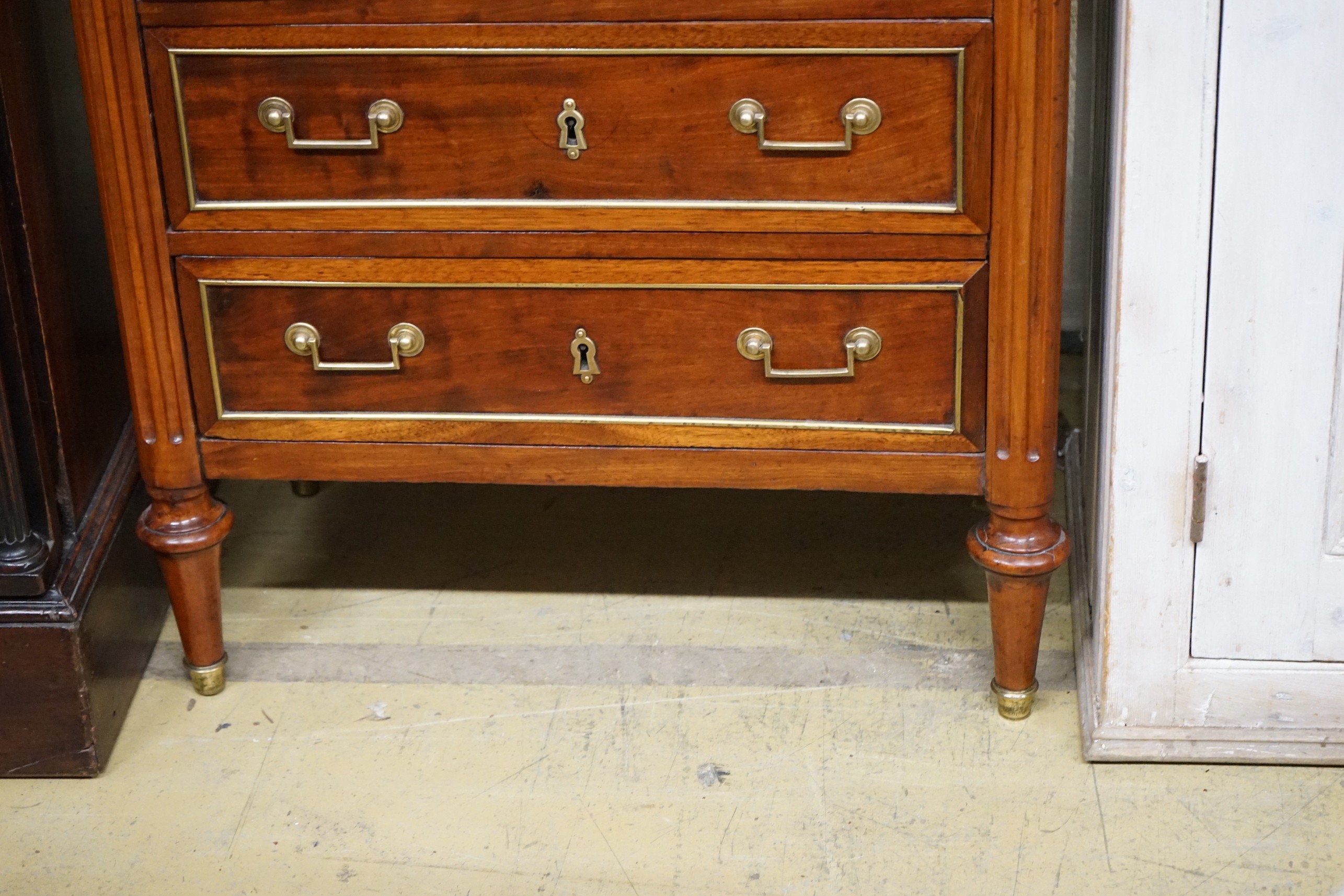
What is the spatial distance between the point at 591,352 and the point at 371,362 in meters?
0.21

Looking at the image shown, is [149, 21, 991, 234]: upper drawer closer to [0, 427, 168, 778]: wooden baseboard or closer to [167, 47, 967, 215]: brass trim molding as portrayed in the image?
[167, 47, 967, 215]: brass trim molding

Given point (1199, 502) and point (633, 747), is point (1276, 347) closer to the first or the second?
point (1199, 502)

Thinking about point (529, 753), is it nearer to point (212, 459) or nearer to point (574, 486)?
point (212, 459)

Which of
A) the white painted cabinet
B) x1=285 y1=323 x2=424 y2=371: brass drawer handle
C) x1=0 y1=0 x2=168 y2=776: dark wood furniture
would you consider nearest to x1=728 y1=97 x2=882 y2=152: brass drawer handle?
the white painted cabinet

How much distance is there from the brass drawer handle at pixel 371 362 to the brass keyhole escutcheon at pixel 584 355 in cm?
14

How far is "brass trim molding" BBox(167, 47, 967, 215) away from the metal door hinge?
314 mm

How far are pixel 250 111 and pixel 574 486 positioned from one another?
81cm

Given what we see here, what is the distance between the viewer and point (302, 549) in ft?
6.43

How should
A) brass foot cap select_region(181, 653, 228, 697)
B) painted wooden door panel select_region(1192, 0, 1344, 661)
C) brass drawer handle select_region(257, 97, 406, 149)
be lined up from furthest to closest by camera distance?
brass foot cap select_region(181, 653, 228, 697) < brass drawer handle select_region(257, 97, 406, 149) < painted wooden door panel select_region(1192, 0, 1344, 661)

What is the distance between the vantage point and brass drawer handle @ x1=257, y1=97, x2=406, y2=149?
4.59 ft

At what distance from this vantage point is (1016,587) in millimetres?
1522

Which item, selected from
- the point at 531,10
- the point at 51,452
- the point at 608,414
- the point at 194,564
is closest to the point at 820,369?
the point at 608,414

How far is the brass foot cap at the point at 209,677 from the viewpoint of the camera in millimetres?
1661

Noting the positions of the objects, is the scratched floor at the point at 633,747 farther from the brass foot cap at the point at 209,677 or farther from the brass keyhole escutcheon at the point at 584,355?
the brass keyhole escutcheon at the point at 584,355
